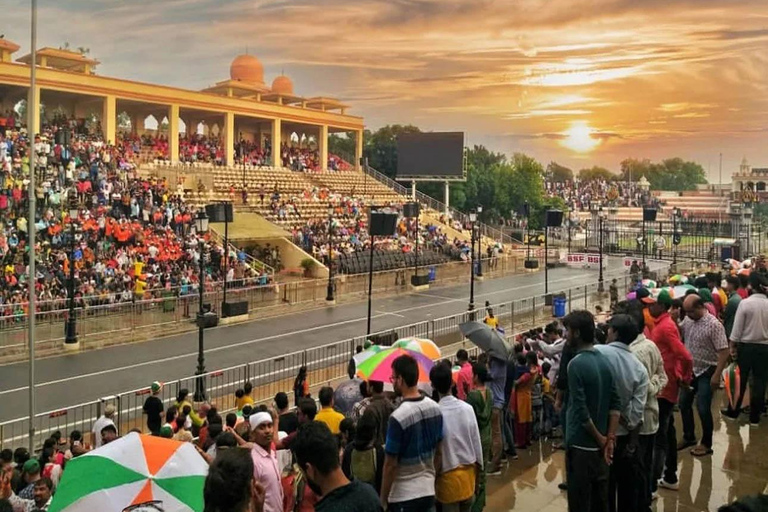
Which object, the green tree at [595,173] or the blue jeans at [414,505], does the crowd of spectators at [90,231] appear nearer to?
the blue jeans at [414,505]

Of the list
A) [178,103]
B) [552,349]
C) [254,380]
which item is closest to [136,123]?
[178,103]

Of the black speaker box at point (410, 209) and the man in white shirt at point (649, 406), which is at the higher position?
the black speaker box at point (410, 209)

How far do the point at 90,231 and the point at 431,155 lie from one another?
130 ft

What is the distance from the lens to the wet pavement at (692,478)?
6.87 m

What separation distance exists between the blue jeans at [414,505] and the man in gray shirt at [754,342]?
565 centimetres

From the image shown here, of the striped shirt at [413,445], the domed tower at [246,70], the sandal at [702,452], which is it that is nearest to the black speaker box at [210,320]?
the sandal at [702,452]

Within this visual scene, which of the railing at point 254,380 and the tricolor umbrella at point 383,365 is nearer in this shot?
the tricolor umbrella at point 383,365

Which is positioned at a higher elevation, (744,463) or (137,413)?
(744,463)

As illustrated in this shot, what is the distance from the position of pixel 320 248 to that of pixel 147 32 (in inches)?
1842

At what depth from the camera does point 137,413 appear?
14.3 meters

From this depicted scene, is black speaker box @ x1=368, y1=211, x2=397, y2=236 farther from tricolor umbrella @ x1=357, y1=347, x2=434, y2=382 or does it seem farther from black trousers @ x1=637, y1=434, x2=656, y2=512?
black trousers @ x1=637, y1=434, x2=656, y2=512

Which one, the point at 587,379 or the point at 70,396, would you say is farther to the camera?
the point at 70,396

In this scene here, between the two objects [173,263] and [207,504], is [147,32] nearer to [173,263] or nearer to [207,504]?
[173,263]

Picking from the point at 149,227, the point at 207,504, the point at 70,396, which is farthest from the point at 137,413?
the point at 149,227
